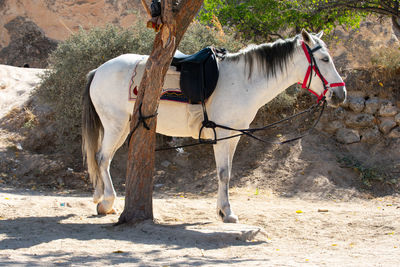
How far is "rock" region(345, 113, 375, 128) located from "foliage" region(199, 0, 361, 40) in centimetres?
272

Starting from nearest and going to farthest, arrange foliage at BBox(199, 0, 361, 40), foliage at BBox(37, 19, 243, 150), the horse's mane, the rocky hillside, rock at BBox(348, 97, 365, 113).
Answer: the horse's mane → foliage at BBox(37, 19, 243, 150) → rock at BBox(348, 97, 365, 113) → foliage at BBox(199, 0, 361, 40) → the rocky hillside

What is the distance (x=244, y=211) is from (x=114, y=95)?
7.63ft

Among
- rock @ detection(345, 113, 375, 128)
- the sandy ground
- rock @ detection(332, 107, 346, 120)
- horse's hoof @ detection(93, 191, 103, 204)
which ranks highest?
rock @ detection(332, 107, 346, 120)

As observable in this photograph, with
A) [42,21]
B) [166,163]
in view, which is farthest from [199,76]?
[42,21]

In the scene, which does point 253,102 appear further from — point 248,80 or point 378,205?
point 378,205

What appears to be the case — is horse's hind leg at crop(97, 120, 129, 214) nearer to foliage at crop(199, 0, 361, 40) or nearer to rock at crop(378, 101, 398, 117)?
rock at crop(378, 101, 398, 117)

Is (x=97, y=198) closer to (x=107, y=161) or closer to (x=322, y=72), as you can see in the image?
(x=107, y=161)

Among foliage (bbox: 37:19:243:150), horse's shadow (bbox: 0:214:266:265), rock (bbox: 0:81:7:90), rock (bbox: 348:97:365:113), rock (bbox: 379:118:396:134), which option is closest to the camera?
horse's shadow (bbox: 0:214:266:265)

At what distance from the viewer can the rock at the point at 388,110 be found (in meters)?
8.68

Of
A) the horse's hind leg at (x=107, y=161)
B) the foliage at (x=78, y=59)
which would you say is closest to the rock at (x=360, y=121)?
the foliage at (x=78, y=59)

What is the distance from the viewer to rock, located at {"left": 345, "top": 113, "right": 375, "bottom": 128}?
8.70 meters

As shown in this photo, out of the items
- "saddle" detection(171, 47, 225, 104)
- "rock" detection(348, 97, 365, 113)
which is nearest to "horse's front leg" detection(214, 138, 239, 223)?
"saddle" detection(171, 47, 225, 104)

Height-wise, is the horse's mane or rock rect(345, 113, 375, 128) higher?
the horse's mane

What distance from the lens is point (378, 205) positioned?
22.3 ft
